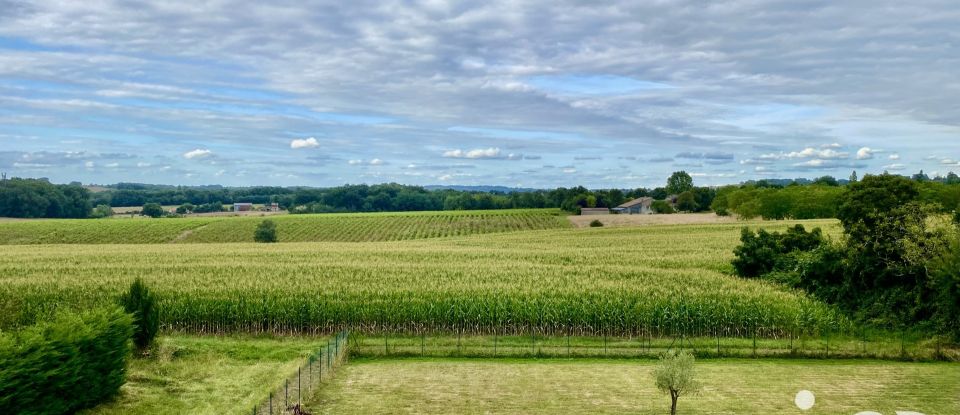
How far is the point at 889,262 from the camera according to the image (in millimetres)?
32281

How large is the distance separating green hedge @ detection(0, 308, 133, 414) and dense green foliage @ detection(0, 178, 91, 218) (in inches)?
5416

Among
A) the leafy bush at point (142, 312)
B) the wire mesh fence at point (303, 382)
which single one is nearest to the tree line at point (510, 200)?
the wire mesh fence at point (303, 382)

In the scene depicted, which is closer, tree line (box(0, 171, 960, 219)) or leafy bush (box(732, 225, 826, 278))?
leafy bush (box(732, 225, 826, 278))

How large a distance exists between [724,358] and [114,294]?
29031 mm

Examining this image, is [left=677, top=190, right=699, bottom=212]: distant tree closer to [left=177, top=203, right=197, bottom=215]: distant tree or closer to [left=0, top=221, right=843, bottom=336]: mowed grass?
[left=0, top=221, right=843, bottom=336]: mowed grass

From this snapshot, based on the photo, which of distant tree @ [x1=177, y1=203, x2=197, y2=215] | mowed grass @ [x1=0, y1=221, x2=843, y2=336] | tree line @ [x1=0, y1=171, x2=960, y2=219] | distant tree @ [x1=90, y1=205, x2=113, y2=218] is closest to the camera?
mowed grass @ [x1=0, y1=221, x2=843, y2=336]

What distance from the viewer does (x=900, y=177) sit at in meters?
35.6

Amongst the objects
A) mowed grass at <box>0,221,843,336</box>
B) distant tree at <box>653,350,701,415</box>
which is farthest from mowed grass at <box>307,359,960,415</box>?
mowed grass at <box>0,221,843,336</box>

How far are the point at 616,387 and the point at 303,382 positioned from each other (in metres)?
9.81

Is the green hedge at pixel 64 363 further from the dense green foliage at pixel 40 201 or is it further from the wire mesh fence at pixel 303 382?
the dense green foliage at pixel 40 201

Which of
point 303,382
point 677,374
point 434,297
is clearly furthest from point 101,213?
point 677,374

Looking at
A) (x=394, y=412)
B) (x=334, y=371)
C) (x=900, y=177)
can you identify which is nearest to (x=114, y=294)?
(x=334, y=371)

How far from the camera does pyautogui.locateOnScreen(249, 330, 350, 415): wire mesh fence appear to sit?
60.1 ft

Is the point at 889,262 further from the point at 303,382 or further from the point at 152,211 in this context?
the point at 152,211
